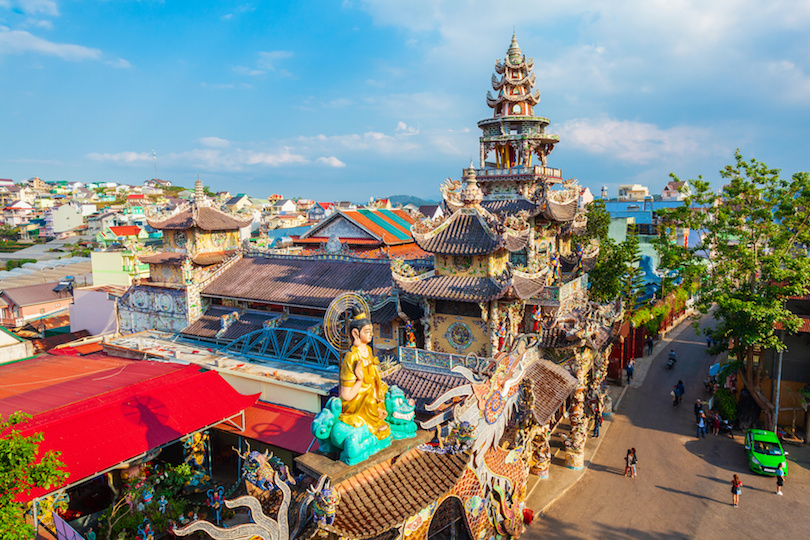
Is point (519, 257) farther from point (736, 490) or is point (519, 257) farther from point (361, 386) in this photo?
point (361, 386)

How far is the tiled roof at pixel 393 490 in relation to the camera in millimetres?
9117

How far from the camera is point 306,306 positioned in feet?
75.7

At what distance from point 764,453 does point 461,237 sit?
14.5 m

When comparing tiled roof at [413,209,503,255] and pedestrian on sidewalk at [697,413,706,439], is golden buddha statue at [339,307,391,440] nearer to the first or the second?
tiled roof at [413,209,503,255]

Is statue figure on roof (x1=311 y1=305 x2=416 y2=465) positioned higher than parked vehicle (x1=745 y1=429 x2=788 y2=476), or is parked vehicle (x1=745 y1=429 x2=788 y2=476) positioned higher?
statue figure on roof (x1=311 y1=305 x2=416 y2=465)

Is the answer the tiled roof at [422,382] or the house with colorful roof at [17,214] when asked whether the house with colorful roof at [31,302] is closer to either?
the tiled roof at [422,382]

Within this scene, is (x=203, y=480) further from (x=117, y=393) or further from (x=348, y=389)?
(x=348, y=389)

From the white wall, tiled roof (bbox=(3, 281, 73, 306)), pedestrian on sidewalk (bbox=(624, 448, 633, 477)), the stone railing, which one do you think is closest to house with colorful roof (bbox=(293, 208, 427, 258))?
the white wall

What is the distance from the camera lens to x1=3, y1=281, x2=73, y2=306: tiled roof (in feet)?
150

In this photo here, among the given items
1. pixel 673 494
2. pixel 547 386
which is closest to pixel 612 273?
pixel 673 494

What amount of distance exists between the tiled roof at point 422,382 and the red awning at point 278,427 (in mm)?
3527

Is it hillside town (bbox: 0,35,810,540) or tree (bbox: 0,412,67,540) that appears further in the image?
hillside town (bbox: 0,35,810,540)

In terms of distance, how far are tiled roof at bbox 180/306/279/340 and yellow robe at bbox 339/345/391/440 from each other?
49.4ft

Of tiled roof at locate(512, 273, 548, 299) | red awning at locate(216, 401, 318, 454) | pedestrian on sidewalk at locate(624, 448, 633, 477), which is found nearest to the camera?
red awning at locate(216, 401, 318, 454)
